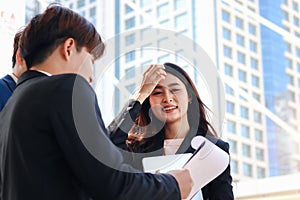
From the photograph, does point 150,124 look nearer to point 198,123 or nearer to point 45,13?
point 198,123

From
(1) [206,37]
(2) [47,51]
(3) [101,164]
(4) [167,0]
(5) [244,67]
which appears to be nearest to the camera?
(3) [101,164]

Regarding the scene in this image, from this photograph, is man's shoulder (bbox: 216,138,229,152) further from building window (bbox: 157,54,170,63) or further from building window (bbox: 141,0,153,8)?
building window (bbox: 141,0,153,8)

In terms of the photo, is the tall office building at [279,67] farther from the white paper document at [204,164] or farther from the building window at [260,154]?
the white paper document at [204,164]

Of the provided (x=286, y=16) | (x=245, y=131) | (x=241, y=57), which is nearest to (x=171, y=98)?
(x=241, y=57)

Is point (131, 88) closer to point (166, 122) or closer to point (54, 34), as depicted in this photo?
point (166, 122)

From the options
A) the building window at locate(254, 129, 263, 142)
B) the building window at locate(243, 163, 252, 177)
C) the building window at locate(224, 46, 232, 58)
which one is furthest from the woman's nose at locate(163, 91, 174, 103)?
the building window at locate(243, 163, 252, 177)

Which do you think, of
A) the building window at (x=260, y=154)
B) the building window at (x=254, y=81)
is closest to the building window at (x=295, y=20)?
the building window at (x=254, y=81)

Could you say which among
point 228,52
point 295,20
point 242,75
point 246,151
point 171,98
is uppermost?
point 295,20

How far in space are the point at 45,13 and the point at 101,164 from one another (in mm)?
279

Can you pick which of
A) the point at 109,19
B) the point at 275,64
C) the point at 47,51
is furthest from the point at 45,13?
the point at 275,64

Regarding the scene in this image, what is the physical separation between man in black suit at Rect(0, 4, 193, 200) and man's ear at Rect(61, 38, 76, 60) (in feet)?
0.14

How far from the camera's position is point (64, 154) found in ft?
2.16

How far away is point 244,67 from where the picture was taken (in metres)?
10.9

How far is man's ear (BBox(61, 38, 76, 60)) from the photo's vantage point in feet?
2.44
